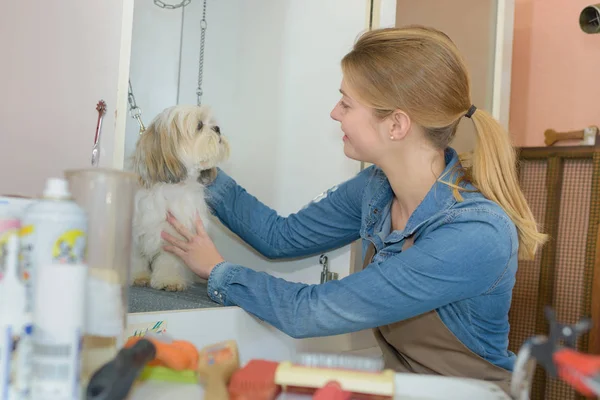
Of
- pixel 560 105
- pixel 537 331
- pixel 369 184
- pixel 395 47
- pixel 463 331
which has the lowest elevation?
pixel 537 331

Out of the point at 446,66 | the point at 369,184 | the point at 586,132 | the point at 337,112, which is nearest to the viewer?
the point at 446,66

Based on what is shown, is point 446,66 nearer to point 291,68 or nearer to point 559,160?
point 291,68

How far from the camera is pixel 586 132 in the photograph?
2674 millimetres

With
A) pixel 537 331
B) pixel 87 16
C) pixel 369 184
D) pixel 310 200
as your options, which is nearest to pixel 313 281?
pixel 310 200

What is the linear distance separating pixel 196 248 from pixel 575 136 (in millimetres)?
2025

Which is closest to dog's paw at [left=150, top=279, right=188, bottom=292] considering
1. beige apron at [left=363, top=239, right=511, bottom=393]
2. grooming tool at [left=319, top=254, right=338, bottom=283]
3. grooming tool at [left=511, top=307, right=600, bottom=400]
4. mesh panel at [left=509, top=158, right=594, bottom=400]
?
grooming tool at [left=319, top=254, right=338, bottom=283]

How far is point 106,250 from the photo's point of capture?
743 mm

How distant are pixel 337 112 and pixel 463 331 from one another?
23.4 inches

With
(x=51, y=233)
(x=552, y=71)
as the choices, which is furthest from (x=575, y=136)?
(x=51, y=233)

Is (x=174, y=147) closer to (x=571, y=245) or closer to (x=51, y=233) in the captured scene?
(x=51, y=233)

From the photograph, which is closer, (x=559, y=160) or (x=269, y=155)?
(x=269, y=155)

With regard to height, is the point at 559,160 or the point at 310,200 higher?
the point at 559,160

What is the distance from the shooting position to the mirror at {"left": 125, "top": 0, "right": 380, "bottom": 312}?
1790mm

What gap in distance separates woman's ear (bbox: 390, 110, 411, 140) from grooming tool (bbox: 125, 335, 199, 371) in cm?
80
